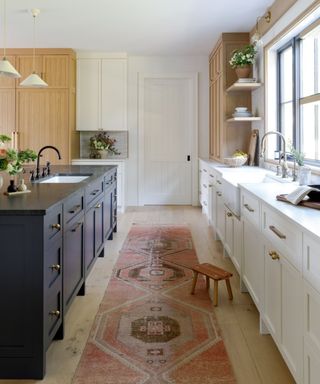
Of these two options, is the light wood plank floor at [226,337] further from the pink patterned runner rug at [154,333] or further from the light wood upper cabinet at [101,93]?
the light wood upper cabinet at [101,93]

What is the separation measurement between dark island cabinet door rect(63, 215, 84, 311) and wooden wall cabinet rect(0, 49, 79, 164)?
4256 mm

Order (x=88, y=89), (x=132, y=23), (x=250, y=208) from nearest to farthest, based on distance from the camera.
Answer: (x=250, y=208), (x=132, y=23), (x=88, y=89)

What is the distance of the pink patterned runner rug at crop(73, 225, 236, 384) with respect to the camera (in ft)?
6.86

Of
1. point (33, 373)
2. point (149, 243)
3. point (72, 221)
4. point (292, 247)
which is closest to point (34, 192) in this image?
point (72, 221)

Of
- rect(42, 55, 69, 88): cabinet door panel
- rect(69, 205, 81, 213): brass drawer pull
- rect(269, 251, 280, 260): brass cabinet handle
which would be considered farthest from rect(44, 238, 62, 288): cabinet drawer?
rect(42, 55, 69, 88): cabinet door panel

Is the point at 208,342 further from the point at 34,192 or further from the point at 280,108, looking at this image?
the point at 280,108

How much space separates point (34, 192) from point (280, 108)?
3.33 metres

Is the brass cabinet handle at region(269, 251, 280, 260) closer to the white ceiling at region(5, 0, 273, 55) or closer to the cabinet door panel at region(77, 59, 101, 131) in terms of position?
the white ceiling at region(5, 0, 273, 55)

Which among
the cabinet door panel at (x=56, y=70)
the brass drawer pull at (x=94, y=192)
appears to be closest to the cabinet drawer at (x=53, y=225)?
the brass drawer pull at (x=94, y=192)

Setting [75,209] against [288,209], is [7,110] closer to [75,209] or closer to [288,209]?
[75,209]

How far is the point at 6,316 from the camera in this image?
197 cm

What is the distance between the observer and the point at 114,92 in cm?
734

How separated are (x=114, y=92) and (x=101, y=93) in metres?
0.23

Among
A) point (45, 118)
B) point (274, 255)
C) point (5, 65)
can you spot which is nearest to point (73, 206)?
point (274, 255)
